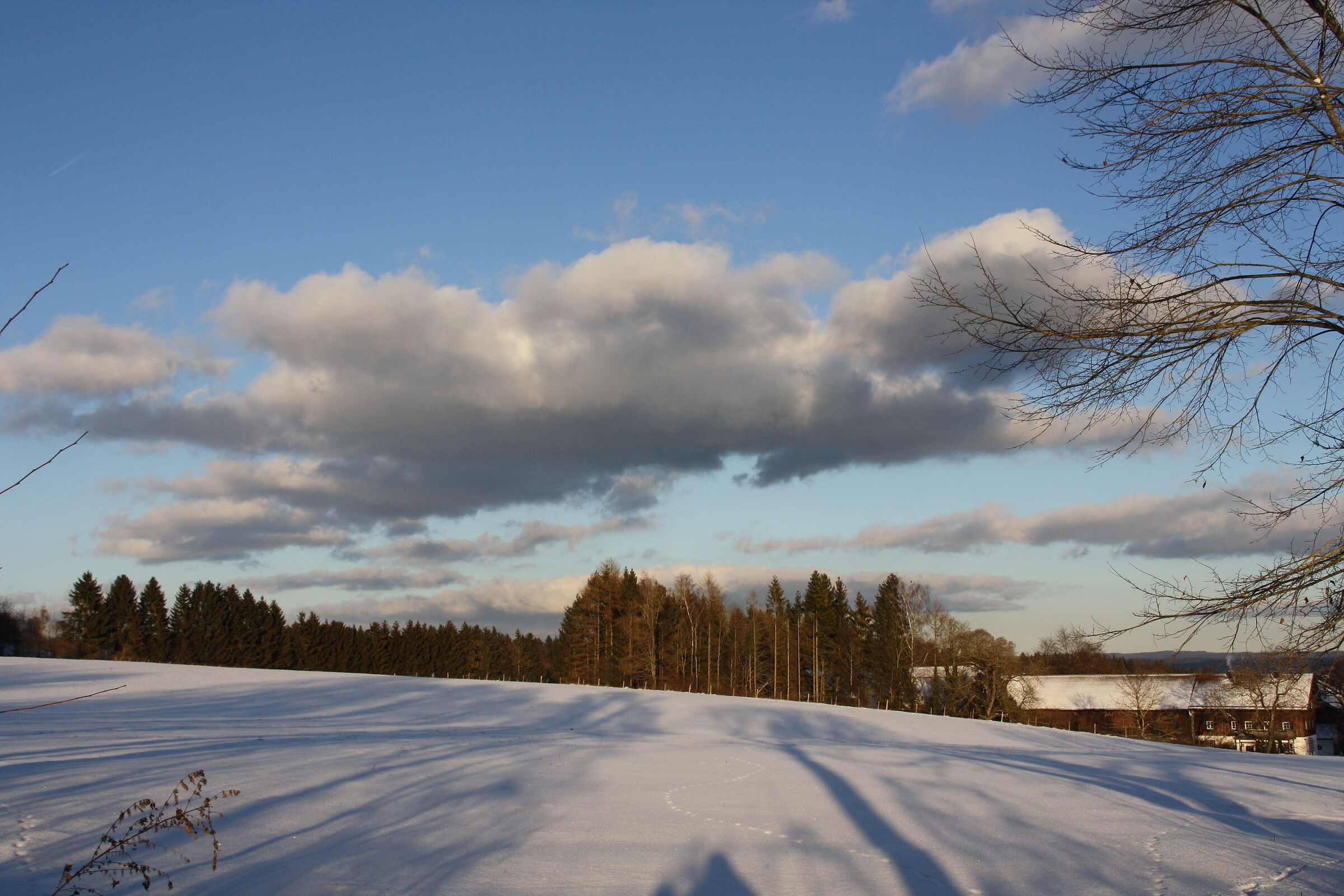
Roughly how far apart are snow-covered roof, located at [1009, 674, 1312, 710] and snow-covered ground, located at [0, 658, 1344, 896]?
2128 centimetres

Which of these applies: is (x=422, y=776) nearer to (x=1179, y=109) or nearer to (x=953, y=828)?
(x=953, y=828)

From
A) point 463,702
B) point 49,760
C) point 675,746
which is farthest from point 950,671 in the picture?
point 49,760

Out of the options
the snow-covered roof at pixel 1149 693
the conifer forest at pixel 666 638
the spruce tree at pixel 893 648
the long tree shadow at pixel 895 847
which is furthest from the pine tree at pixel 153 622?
the long tree shadow at pixel 895 847

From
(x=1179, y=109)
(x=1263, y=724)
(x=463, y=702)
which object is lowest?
(x=1263, y=724)

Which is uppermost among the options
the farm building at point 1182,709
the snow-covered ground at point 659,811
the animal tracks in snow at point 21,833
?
the animal tracks in snow at point 21,833

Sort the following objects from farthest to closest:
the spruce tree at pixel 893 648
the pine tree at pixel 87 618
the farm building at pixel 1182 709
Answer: the pine tree at pixel 87 618
the spruce tree at pixel 893 648
the farm building at pixel 1182 709

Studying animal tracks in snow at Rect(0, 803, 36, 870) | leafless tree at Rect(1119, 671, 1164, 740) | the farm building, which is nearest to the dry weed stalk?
animal tracks in snow at Rect(0, 803, 36, 870)

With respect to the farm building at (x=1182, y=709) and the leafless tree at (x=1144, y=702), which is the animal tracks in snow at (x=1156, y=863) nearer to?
the farm building at (x=1182, y=709)

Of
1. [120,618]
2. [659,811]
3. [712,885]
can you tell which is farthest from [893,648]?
[120,618]

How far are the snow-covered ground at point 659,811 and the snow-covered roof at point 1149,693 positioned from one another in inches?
838

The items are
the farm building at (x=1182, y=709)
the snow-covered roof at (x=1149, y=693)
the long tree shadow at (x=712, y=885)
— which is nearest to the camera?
the long tree shadow at (x=712, y=885)

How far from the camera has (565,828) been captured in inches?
273

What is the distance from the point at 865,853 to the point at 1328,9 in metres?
6.43

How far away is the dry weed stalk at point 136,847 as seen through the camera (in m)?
4.50
